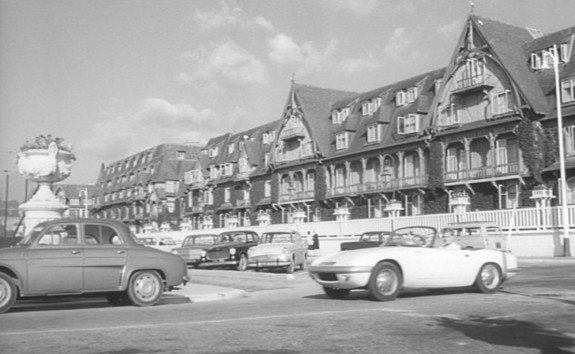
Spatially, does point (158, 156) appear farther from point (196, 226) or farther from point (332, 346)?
point (332, 346)

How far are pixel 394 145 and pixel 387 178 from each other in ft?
8.71

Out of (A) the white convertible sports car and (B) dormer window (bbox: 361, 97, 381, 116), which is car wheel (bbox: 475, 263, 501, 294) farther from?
(B) dormer window (bbox: 361, 97, 381, 116)

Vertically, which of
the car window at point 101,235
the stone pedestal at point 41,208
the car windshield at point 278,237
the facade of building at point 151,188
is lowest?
the car windshield at point 278,237

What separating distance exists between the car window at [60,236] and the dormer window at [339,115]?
4866cm

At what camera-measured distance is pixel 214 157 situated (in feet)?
269

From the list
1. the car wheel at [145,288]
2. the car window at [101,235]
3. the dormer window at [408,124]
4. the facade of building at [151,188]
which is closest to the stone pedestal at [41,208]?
the car window at [101,235]

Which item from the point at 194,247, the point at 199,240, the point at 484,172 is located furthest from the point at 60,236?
the point at 484,172

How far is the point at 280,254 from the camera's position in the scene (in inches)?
941

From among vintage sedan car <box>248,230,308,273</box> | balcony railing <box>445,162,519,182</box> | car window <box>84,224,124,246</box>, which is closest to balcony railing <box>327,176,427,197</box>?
balcony railing <box>445,162,519,182</box>

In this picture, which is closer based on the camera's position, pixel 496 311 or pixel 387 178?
pixel 496 311

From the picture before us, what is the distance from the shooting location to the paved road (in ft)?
23.6

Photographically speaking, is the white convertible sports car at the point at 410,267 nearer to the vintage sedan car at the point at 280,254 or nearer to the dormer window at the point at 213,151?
the vintage sedan car at the point at 280,254

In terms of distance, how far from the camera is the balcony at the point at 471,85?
4388cm

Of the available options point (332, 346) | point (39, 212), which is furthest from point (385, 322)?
point (39, 212)
